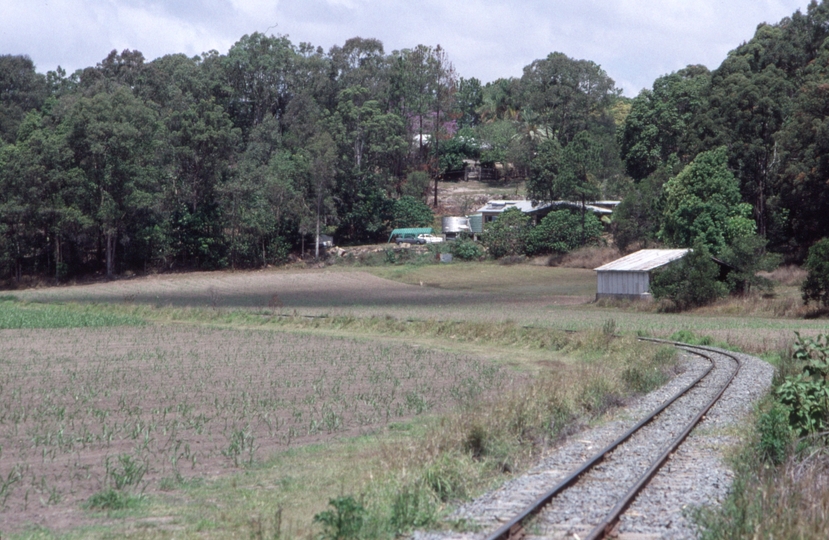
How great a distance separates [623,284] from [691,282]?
5771 millimetres

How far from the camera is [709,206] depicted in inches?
2486

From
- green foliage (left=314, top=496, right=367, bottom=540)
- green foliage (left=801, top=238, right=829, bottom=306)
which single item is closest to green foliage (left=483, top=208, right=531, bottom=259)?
green foliage (left=801, top=238, right=829, bottom=306)

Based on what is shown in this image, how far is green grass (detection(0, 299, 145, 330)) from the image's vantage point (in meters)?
42.2

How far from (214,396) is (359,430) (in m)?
5.73

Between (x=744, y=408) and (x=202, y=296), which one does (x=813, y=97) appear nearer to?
(x=202, y=296)

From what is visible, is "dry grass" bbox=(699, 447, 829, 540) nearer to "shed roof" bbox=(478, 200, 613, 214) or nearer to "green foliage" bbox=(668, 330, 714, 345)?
"green foliage" bbox=(668, 330, 714, 345)

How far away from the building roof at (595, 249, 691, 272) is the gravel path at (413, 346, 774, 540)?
37310 millimetres

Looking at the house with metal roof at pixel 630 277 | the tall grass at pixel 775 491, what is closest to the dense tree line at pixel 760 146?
the house with metal roof at pixel 630 277

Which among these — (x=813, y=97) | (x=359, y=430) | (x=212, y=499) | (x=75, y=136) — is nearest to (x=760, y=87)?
(x=813, y=97)

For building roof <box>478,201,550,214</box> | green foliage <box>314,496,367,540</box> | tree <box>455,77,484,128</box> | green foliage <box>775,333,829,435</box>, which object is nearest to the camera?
green foliage <box>314,496,367,540</box>

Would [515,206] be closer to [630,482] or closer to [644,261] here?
[644,261]

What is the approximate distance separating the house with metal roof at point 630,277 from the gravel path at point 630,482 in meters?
36.8

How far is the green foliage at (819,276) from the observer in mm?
44875

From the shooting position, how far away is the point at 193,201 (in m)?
80.8
